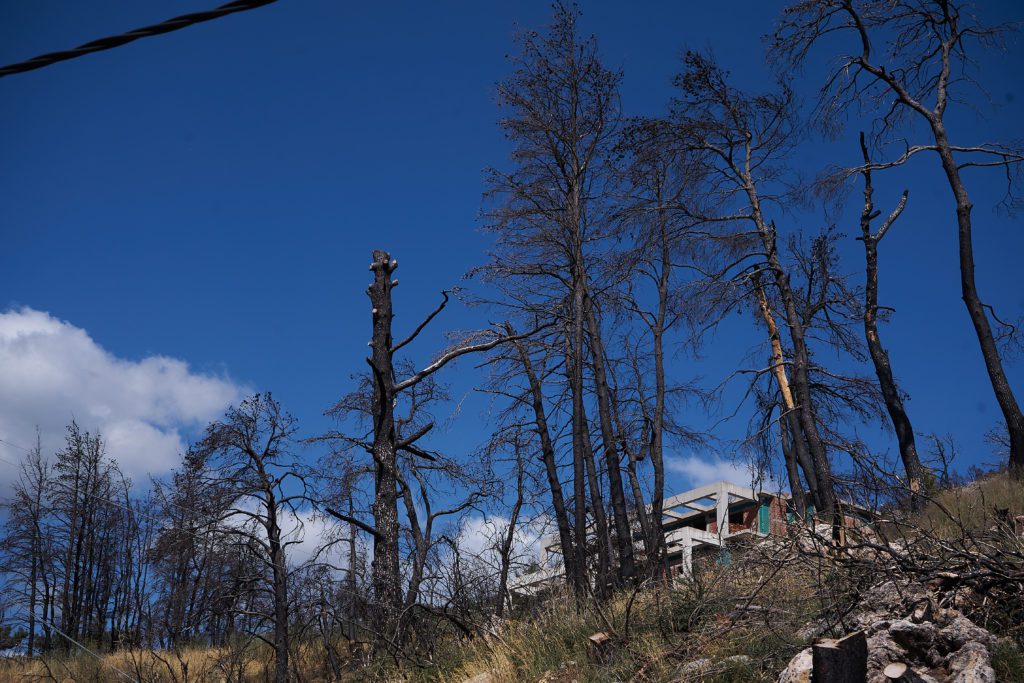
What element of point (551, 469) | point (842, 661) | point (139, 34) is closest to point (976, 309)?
point (551, 469)

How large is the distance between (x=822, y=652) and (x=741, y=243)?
38.5 feet

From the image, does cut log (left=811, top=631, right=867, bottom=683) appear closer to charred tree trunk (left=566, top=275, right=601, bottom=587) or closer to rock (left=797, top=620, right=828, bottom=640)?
rock (left=797, top=620, right=828, bottom=640)

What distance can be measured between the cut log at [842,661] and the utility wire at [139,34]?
4695 mm

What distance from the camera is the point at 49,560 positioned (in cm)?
2638

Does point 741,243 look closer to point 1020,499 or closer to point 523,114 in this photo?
point 523,114

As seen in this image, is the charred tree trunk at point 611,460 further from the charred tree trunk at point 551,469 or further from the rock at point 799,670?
the rock at point 799,670

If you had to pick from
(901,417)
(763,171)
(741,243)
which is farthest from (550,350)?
(901,417)

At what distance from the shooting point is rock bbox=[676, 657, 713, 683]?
678cm

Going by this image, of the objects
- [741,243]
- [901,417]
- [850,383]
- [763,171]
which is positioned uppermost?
[763,171]

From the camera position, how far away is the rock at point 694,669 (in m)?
6.78

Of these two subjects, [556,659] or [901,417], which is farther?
[901,417]

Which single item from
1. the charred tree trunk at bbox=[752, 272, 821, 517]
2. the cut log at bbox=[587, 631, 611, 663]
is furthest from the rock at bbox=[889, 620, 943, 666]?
the charred tree trunk at bbox=[752, 272, 821, 517]

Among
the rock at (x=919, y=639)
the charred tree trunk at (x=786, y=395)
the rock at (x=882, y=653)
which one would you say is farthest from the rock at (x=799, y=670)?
the charred tree trunk at (x=786, y=395)

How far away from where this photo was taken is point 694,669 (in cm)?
697
